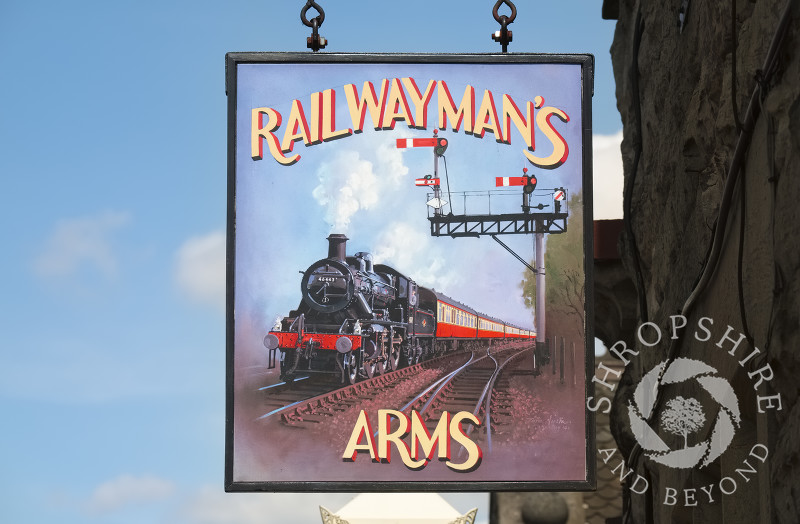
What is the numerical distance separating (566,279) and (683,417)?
1152 mm

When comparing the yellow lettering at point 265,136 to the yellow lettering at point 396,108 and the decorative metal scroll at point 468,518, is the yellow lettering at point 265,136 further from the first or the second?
the decorative metal scroll at point 468,518

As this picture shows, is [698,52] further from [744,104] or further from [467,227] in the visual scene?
[467,227]

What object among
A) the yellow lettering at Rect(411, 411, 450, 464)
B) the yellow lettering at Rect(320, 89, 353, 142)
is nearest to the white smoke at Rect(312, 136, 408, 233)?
the yellow lettering at Rect(320, 89, 353, 142)

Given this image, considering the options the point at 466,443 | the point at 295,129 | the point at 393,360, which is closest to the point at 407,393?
the point at 393,360

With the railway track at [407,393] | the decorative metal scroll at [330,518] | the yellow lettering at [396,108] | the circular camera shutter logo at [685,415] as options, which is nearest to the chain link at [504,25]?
the yellow lettering at [396,108]

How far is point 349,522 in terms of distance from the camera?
9359 millimetres

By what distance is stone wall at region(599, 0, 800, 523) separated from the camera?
4172 mm

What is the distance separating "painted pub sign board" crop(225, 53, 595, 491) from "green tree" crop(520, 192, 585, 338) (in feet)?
0.03

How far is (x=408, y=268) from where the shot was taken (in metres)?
6.07

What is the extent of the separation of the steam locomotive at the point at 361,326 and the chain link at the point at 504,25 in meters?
1.63

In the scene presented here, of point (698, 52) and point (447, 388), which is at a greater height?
point (698, 52)

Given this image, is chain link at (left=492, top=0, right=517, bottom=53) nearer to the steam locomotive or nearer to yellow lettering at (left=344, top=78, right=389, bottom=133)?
yellow lettering at (left=344, top=78, right=389, bottom=133)

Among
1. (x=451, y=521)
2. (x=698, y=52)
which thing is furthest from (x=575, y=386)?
(x=451, y=521)

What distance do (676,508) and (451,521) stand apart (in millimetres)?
3512
